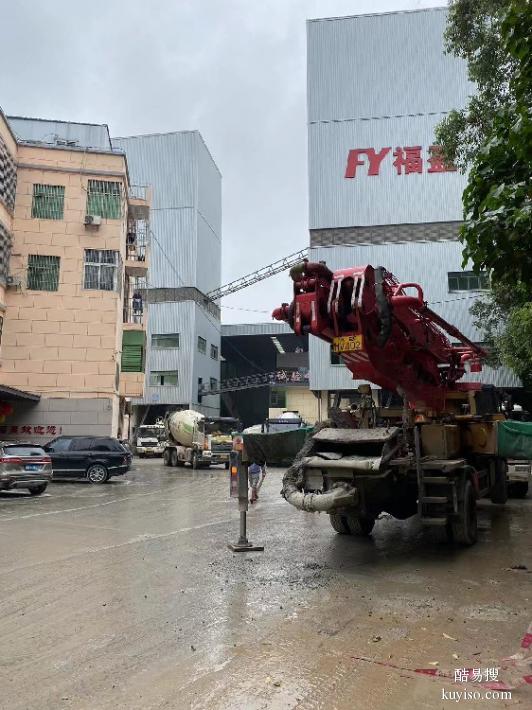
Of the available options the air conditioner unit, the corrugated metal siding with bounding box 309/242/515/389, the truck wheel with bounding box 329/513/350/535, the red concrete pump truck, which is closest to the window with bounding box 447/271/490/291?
the corrugated metal siding with bounding box 309/242/515/389

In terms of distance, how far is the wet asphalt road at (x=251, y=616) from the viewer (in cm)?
396

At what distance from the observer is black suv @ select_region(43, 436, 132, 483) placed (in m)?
20.2

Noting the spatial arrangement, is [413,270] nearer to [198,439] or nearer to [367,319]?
[198,439]

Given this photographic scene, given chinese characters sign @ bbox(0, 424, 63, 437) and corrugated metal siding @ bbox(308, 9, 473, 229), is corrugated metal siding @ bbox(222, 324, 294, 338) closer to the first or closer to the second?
corrugated metal siding @ bbox(308, 9, 473, 229)

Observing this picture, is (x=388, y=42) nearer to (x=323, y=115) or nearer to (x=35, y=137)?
(x=323, y=115)

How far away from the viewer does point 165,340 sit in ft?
159

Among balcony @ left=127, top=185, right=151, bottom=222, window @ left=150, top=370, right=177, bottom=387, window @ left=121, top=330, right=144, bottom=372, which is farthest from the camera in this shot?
window @ left=150, top=370, right=177, bottom=387

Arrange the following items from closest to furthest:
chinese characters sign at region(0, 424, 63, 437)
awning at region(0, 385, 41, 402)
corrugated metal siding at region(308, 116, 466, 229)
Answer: awning at region(0, 385, 41, 402)
chinese characters sign at region(0, 424, 63, 437)
corrugated metal siding at region(308, 116, 466, 229)

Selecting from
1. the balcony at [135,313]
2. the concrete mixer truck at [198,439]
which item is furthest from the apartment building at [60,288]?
the concrete mixer truck at [198,439]

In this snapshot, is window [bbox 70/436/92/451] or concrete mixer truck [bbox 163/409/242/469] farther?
concrete mixer truck [bbox 163/409/242/469]

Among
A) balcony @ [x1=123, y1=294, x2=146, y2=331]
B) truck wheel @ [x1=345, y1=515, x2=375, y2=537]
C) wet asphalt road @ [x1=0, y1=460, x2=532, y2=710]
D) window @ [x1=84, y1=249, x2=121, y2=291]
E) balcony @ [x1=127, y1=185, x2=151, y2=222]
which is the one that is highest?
balcony @ [x1=127, y1=185, x2=151, y2=222]

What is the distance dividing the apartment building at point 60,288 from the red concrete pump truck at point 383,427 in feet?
63.9

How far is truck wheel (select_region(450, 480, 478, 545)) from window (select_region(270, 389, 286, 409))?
44.9 m

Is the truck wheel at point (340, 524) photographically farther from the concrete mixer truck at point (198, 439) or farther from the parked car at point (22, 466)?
the concrete mixer truck at point (198, 439)
